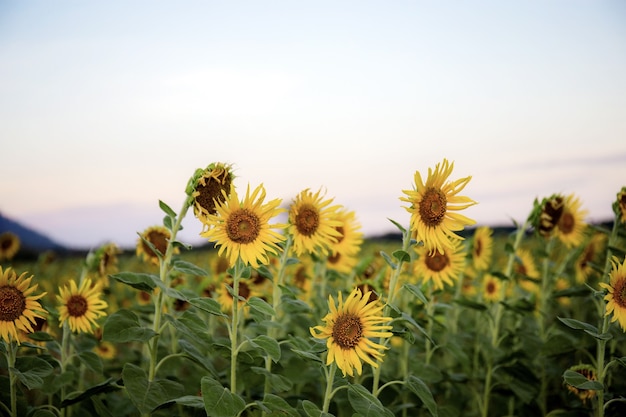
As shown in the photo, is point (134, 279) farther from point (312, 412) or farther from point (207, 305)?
point (312, 412)

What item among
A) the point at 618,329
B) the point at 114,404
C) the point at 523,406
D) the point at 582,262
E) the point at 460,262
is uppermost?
the point at 582,262

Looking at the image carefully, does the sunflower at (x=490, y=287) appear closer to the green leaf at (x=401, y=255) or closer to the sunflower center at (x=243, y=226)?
the green leaf at (x=401, y=255)

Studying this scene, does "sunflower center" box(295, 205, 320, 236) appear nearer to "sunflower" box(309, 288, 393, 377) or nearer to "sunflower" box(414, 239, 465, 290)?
"sunflower" box(309, 288, 393, 377)

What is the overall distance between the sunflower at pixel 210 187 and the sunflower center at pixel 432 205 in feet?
2.87

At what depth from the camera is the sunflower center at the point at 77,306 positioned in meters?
3.16

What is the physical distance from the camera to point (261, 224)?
243 cm

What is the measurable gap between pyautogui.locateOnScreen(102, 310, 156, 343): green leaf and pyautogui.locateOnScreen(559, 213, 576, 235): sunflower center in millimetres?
3375

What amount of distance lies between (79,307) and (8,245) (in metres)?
4.60

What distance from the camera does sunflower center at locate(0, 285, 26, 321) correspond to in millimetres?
2539

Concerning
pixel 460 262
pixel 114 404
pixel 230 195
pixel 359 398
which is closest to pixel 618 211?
→ pixel 460 262

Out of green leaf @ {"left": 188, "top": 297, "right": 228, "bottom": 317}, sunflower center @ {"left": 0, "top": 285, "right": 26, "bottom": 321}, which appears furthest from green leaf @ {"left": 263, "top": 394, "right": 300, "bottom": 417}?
sunflower center @ {"left": 0, "top": 285, "right": 26, "bottom": 321}

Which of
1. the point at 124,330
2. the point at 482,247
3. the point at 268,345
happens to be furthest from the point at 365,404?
the point at 482,247

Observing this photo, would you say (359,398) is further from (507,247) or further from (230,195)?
(507,247)

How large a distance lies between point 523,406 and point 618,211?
1.63 metres
